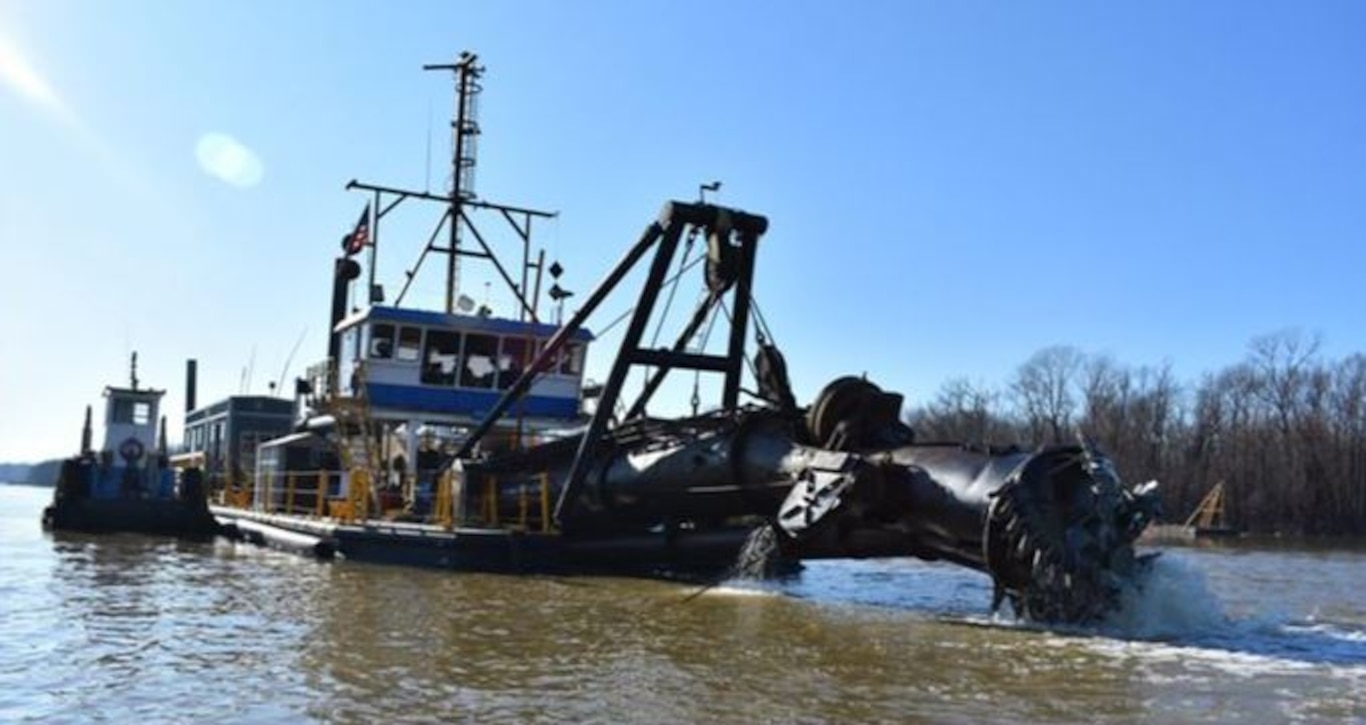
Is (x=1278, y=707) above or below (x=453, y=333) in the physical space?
below

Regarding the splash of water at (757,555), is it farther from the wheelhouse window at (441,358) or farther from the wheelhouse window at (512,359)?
the wheelhouse window at (441,358)

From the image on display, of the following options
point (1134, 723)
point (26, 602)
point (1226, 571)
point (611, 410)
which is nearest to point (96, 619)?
point (26, 602)

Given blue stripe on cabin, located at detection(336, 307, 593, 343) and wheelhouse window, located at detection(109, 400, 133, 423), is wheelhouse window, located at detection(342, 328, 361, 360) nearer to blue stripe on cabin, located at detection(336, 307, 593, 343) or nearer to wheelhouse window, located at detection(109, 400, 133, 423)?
blue stripe on cabin, located at detection(336, 307, 593, 343)

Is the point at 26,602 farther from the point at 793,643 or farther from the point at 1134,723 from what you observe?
the point at 1134,723

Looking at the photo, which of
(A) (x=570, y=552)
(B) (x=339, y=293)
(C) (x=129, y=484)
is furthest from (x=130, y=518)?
(A) (x=570, y=552)

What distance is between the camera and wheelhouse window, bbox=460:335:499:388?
78.2 feet

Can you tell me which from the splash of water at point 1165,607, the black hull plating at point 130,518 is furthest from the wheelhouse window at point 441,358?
the splash of water at point 1165,607

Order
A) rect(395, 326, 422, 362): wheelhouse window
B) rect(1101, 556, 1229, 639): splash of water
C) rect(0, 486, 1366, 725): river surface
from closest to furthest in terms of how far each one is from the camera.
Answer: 1. rect(0, 486, 1366, 725): river surface
2. rect(1101, 556, 1229, 639): splash of water
3. rect(395, 326, 422, 362): wheelhouse window

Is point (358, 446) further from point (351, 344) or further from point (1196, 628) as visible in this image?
point (1196, 628)

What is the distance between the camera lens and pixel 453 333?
23672 millimetres

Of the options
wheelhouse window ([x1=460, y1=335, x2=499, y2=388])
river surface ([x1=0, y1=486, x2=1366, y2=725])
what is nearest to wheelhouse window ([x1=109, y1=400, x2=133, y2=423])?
wheelhouse window ([x1=460, y1=335, x2=499, y2=388])

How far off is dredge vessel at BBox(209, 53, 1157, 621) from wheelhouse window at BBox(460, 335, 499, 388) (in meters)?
0.04

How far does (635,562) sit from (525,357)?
725 cm

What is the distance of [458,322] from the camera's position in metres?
23.7
